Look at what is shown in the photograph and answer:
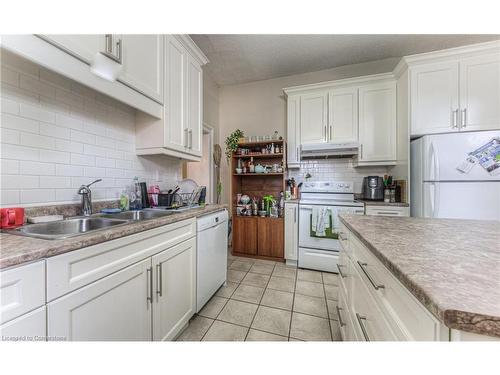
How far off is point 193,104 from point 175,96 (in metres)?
0.28

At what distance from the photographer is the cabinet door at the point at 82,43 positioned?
95 centimetres

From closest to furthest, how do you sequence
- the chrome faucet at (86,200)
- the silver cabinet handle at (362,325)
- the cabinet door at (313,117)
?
1. the silver cabinet handle at (362,325)
2. the chrome faucet at (86,200)
3. the cabinet door at (313,117)

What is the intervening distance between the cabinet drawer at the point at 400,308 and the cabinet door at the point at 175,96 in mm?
1698

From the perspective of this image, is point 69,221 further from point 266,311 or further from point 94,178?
point 266,311

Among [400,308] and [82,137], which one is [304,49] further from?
[400,308]

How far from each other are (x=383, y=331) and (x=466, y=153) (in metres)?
2.34

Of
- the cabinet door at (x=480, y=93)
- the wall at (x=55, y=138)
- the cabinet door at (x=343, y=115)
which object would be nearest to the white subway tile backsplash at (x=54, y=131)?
the wall at (x=55, y=138)

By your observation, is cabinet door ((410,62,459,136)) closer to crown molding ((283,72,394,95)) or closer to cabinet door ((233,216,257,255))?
crown molding ((283,72,394,95))

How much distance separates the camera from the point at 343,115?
2.74 metres

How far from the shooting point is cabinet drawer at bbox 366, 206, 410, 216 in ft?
7.39

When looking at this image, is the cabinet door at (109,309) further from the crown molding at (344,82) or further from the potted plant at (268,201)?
the crown molding at (344,82)

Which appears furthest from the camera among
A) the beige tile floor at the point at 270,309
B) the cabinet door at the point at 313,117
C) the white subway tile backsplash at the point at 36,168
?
the cabinet door at the point at 313,117

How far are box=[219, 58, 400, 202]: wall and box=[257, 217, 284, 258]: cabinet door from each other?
1034 millimetres
